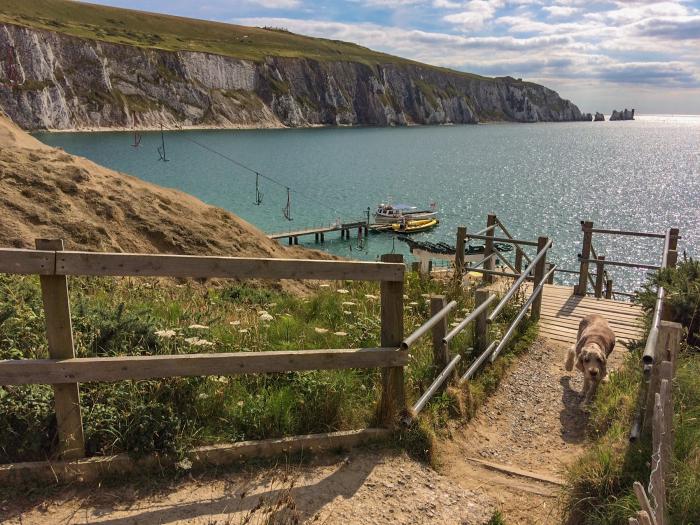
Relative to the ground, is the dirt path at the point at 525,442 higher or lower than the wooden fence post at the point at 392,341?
lower

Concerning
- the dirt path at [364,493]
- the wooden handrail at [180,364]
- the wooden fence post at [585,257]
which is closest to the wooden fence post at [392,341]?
the wooden handrail at [180,364]

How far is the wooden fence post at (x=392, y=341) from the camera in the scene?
504 centimetres

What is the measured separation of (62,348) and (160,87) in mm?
144508

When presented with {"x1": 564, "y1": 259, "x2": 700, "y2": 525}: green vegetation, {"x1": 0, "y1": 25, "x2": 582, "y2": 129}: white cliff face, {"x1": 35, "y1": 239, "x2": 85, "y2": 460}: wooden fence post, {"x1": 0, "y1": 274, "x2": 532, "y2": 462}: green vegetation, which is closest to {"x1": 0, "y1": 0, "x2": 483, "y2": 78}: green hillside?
{"x1": 0, "y1": 25, "x2": 582, "y2": 129}: white cliff face

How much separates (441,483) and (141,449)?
2501 millimetres

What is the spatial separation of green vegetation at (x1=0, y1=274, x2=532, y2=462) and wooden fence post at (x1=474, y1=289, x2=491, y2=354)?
0.16 meters

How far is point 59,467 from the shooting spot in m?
4.25

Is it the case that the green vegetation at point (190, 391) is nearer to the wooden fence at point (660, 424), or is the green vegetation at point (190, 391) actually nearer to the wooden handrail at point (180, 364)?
the wooden handrail at point (180, 364)

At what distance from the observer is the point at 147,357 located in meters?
4.43

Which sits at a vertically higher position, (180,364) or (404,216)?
(180,364)

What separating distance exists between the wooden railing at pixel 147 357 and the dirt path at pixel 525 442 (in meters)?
1.22

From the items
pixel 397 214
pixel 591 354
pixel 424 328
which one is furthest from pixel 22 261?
pixel 397 214

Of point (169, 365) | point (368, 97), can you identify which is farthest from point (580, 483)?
point (368, 97)

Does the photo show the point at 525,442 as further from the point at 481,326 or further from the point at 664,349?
the point at 664,349
